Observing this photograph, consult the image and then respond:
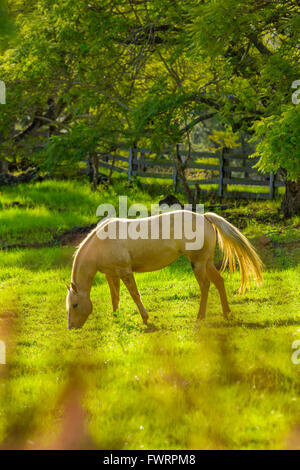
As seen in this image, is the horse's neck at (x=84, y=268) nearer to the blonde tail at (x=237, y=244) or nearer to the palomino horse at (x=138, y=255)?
the palomino horse at (x=138, y=255)

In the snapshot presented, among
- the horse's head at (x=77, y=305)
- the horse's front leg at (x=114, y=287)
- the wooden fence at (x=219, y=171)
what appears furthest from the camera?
the wooden fence at (x=219, y=171)

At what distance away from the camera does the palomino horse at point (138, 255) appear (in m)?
7.56

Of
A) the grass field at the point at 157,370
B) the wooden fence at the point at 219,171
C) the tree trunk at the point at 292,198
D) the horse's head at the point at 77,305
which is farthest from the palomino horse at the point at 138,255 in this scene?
the wooden fence at the point at 219,171

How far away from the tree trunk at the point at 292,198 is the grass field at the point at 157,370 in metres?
5.88

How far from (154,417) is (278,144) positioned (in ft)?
18.7

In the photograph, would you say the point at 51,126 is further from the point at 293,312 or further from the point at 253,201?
the point at 293,312

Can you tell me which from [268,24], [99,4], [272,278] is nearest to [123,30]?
[99,4]

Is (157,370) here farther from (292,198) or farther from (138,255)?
(292,198)

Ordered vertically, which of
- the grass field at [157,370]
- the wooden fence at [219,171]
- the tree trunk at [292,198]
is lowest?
the grass field at [157,370]

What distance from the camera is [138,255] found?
7.93 meters

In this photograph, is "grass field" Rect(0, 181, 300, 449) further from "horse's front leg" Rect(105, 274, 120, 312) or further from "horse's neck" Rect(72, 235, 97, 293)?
"horse's neck" Rect(72, 235, 97, 293)

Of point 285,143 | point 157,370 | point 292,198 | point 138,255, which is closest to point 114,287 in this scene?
point 138,255

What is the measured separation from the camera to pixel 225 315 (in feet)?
26.9

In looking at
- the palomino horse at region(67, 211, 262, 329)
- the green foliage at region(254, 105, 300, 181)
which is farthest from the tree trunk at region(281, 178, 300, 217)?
the palomino horse at region(67, 211, 262, 329)
